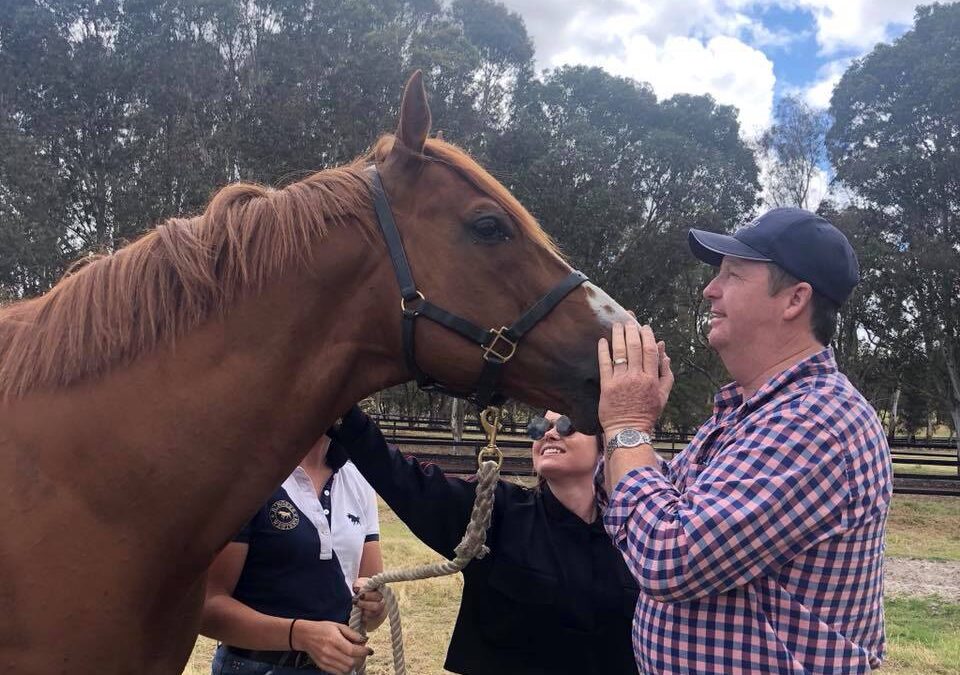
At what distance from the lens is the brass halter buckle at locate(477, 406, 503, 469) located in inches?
89.9

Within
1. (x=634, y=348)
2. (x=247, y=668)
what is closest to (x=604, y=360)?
(x=634, y=348)

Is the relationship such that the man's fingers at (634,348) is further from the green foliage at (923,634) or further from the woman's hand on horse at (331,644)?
the green foliage at (923,634)

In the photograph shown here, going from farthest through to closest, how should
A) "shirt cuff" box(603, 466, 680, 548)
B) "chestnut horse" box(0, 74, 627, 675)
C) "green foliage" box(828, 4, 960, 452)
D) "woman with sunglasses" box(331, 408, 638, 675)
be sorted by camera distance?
"green foliage" box(828, 4, 960, 452), "woman with sunglasses" box(331, 408, 638, 675), "chestnut horse" box(0, 74, 627, 675), "shirt cuff" box(603, 466, 680, 548)

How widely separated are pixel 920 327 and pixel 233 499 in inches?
1042

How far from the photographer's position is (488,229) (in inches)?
84.4

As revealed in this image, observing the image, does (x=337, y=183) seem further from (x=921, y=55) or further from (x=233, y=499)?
(x=921, y=55)

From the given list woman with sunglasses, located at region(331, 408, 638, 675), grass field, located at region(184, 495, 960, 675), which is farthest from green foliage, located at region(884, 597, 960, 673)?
woman with sunglasses, located at region(331, 408, 638, 675)

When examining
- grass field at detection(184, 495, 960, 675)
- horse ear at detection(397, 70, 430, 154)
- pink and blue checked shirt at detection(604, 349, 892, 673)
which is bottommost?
grass field at detection(184, 495, 960, 675)

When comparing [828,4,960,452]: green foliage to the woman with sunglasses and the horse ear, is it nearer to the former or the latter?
the woman with sunglasses

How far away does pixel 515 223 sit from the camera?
Answer: 7.19 feet

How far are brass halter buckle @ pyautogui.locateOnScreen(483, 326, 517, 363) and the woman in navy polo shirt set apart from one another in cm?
92

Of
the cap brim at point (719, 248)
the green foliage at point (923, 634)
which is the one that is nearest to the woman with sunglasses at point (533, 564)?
the cap brim at point (719, 248)

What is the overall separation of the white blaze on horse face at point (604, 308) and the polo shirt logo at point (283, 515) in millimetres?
1283

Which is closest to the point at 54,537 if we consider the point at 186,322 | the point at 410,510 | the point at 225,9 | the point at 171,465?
the point at 171,465
